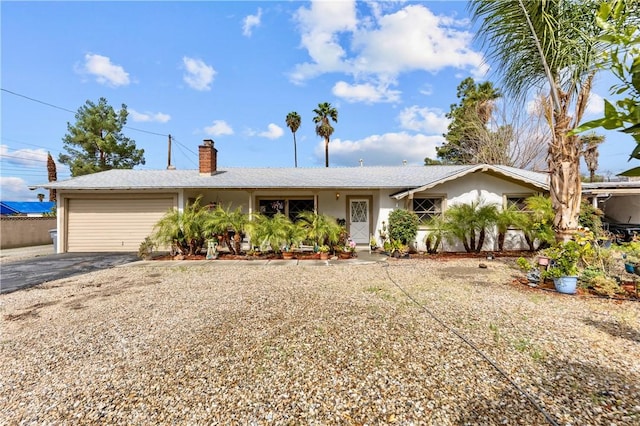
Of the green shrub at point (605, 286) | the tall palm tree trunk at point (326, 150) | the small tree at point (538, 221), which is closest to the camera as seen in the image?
the green shrub at point (605, 286)

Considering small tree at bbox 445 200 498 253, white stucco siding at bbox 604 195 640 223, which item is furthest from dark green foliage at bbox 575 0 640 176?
white stucco siding at bbox 604 195 640 223

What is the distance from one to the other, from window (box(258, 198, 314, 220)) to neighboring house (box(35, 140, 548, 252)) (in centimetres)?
4

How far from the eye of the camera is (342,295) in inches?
228

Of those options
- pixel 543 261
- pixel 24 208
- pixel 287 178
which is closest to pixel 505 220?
pixel 543 261

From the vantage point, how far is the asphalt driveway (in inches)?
289

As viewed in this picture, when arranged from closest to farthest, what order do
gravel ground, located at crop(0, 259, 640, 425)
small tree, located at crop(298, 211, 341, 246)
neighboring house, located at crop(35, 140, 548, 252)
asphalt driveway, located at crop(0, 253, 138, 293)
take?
gravel ground, located at crop(0, 259, 640, 425)
asphalt driveway, located at crop(0, 253, 138, 293)
small tree, located at crop(298, 211, 341, 246)
neighboring house, located at crop(35, 140, 548, 252)

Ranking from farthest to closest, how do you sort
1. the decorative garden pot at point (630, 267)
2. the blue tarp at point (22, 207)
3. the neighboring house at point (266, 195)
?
the blue tarp at point (22, 207)
the neighboring house at point (266, 195)
the decorative garden pot at point (630, 267)

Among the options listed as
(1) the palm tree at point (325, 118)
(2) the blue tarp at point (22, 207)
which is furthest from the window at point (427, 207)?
(2) the blue tarp at point (22, 207)

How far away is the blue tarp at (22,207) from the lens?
2600 centimetres

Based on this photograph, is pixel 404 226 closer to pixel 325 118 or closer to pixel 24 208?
pixel 325 118

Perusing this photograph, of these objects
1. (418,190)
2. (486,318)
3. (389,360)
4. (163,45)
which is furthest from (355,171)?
(389,360)

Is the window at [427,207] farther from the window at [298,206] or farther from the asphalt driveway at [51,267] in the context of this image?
the asphalt driveway at [51,267]

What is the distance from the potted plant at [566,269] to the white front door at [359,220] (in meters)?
7.71

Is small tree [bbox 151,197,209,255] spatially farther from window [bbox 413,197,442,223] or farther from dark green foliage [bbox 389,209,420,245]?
window [bbox 413,197,442,223]
